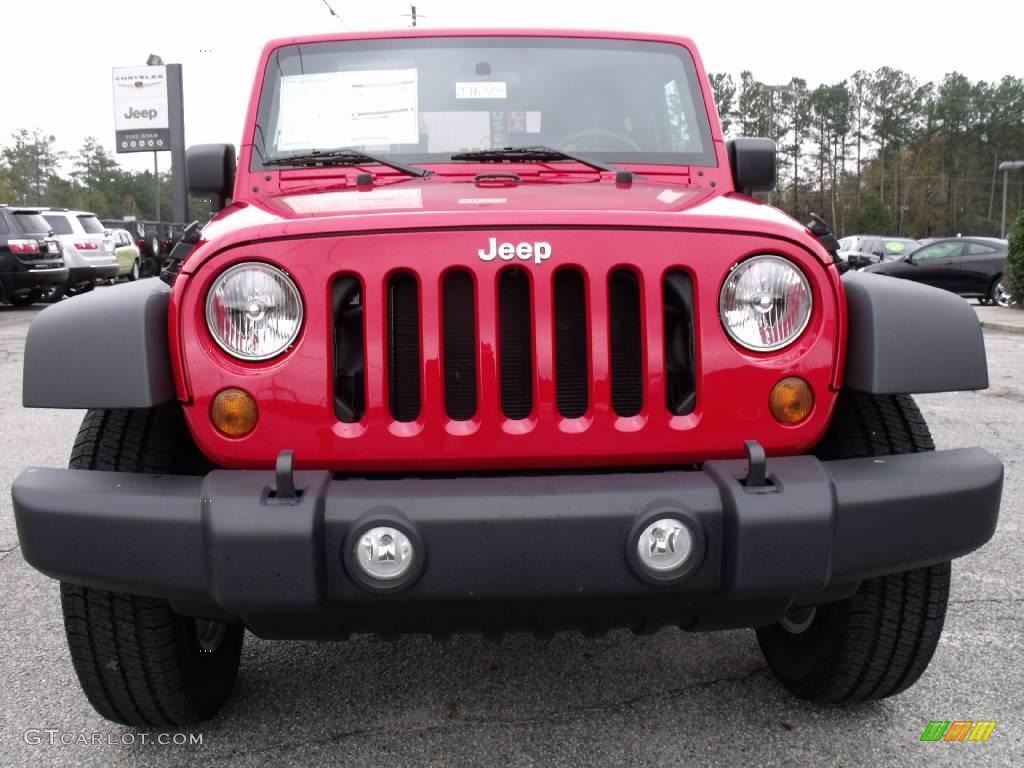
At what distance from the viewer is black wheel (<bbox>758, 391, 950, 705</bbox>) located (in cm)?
224

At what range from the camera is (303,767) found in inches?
91.5

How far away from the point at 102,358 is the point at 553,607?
1055mm

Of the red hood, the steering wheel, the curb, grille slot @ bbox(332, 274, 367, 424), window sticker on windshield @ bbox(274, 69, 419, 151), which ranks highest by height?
window sticker on windshield @ bbox(274, 69, 419, 151)

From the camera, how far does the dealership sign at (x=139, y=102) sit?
3744 cm

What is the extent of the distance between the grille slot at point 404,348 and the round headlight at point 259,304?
205mm

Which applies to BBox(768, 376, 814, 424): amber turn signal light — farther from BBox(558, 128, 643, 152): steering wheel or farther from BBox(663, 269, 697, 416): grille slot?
BBox(558, 128, 643, 152): steering wheel

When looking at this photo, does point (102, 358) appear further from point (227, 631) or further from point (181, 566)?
point (227, 631)

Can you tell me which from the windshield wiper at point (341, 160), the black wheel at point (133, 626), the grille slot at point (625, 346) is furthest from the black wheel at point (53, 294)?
the grille slot at point (625, 346)

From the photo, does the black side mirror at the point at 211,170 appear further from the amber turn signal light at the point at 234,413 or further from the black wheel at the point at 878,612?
the black wheel at the point at 878,612

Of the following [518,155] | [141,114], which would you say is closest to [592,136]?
[518,155]

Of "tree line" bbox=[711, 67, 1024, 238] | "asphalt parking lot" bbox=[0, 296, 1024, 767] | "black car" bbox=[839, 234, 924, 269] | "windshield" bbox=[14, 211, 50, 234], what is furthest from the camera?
"tree line" bbox=[711, 67, 1024, 238]

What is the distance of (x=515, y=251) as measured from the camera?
202 centimetres

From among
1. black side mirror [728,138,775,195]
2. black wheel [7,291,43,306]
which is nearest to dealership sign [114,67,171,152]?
black wheel [7,291,43,306]

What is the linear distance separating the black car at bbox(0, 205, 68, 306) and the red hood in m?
14.9
